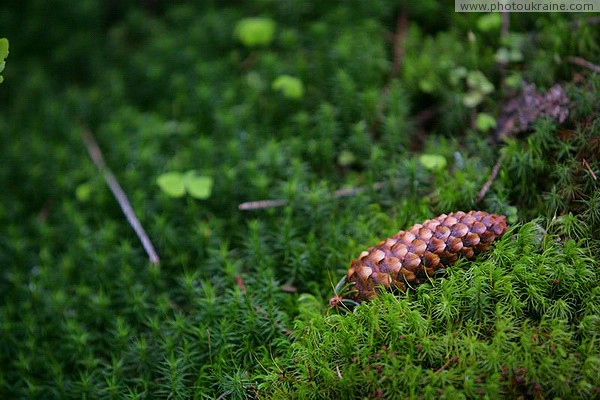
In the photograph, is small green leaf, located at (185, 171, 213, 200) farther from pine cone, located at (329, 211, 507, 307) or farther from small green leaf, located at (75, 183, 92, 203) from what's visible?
pine cone, located at (329, 211, 507, 307)

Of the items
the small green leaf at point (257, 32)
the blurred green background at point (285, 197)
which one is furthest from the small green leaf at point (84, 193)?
the small green leaf at point (257, 32)

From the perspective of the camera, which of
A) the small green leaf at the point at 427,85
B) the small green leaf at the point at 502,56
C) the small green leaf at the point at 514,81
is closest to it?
the small green leaf at the point at 514,81

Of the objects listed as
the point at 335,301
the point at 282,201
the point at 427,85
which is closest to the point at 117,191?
the point at 282,201

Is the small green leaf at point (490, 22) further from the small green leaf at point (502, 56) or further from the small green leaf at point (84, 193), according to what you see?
the small green leaf at point (84, 193)

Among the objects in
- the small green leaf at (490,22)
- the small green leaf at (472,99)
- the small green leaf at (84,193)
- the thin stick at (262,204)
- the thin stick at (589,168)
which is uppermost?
the small green leaf at (490,22)

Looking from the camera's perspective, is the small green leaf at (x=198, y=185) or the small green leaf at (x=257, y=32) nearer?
the small green leaf at (x=198, y=185)

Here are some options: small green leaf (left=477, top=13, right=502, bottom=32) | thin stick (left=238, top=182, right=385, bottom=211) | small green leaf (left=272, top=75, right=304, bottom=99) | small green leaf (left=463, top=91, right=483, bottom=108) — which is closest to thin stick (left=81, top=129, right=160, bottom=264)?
thin stick (left=238, top=182, right=385, bottom=211)

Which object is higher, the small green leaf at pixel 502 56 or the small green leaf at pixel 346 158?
the small green leaf at pixel 502 56
